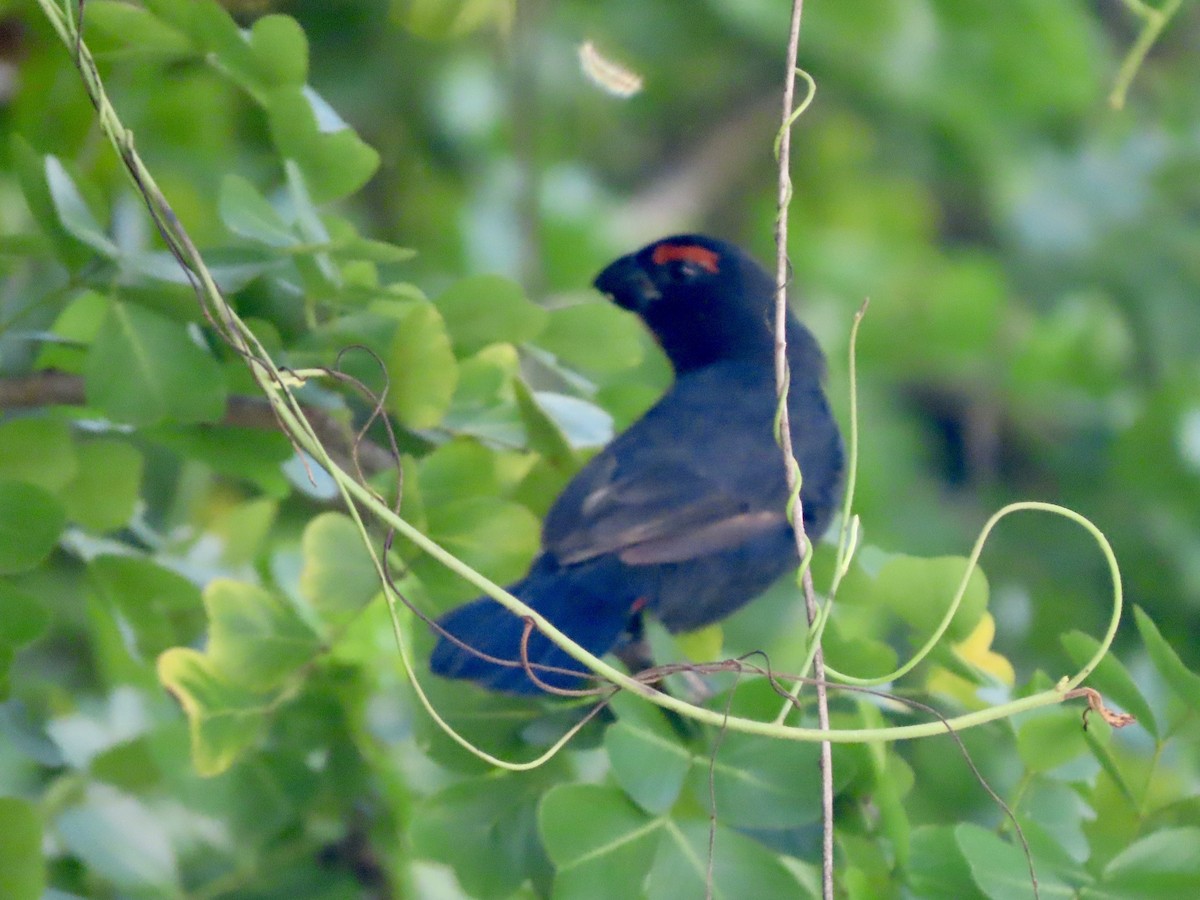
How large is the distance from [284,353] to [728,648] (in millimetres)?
478

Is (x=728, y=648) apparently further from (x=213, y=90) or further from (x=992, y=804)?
(x=213, y=90)

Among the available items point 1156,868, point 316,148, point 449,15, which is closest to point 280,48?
point 316,148

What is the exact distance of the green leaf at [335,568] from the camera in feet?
3.34

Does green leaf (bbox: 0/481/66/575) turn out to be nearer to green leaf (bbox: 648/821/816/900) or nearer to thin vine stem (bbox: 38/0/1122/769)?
thin vine stem (bbox: 38/0/1122/769)

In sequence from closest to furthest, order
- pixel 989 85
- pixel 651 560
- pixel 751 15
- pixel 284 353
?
pixel 284 353 < pixel 651 560 < pixel 751 15 < pixel 989 85

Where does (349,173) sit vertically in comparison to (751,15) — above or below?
above

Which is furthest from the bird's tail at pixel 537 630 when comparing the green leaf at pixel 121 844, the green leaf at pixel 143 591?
the green leaf at pixel 121 844

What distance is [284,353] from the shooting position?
1034 millimetres

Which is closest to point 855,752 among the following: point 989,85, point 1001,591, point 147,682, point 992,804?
point 992,804

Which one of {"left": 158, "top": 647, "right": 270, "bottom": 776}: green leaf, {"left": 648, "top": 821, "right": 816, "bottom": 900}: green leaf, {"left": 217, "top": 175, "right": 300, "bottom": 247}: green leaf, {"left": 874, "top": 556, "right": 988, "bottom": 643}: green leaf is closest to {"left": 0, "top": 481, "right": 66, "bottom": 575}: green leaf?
{"left": 158, "top": 647, "right": 270, "bottom": 776}: green leaf

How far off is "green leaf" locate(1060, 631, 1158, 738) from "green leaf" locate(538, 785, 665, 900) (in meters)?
0.30

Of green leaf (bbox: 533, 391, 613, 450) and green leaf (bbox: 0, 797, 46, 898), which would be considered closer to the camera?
green leaf (bbox: 0, 797, 46, 898)

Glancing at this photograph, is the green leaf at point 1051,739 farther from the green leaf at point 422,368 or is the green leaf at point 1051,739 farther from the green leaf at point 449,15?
the green leaf at point 449,15

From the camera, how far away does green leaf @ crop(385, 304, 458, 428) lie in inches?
39.9
